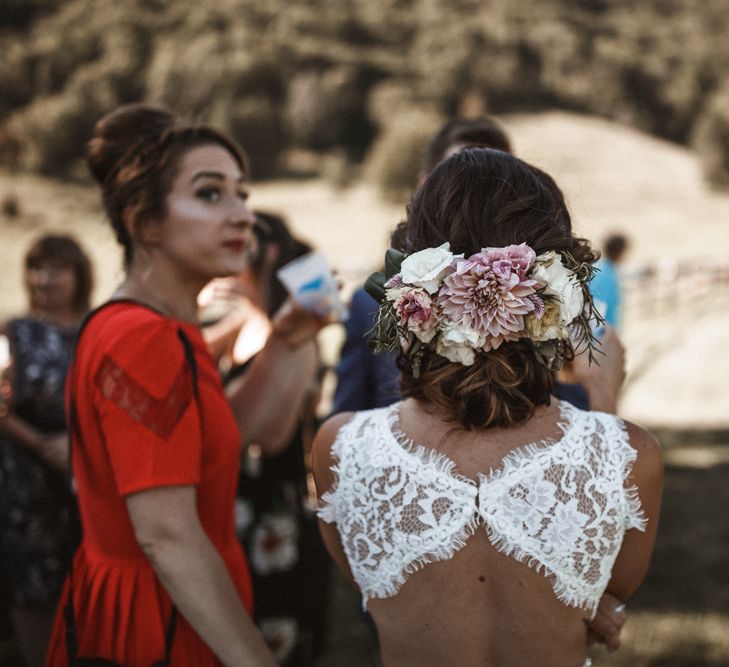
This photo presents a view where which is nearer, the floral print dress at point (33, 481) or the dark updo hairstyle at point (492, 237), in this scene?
the dark updo hairstyle at point (492, 237)

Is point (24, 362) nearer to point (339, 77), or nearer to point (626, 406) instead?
point (626, 406)

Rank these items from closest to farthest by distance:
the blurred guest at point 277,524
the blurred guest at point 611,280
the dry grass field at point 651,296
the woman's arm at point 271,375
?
1. the woman's arm at point 271,375
2. the blurred guest at point 277,524
3. the dry grass field at point 651,296
4. the blurred guest at point 611,280

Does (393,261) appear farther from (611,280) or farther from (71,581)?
(611,280)

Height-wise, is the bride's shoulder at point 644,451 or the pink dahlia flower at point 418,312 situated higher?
the pink dahlia flower at point 418,312

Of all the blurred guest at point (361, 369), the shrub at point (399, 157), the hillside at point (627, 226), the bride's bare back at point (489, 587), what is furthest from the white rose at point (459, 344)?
the shrub at point (399, 157)

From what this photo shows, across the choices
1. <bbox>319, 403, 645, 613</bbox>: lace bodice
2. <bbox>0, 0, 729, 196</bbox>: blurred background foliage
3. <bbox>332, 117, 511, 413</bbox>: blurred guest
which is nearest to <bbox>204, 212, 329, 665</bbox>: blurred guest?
<bbox>332, 117, 511, 413</bbox>: blurred guest

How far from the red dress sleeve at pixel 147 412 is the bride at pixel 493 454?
13.9 inches

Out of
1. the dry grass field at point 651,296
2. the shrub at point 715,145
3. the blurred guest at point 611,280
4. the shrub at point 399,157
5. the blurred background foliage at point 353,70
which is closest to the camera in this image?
the dry grass field at point 651,296

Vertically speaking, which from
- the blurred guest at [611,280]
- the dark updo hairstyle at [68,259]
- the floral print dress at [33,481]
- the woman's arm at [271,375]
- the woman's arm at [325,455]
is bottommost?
the blurred guest at [611,280]

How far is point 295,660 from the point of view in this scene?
2902 mm

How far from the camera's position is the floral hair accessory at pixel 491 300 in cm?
131

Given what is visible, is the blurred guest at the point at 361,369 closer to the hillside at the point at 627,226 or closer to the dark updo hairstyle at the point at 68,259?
the dark updo hairstyle at the point at 68,259

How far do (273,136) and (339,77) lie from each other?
687cm

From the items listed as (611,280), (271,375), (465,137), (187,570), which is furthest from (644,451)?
(611,280)
